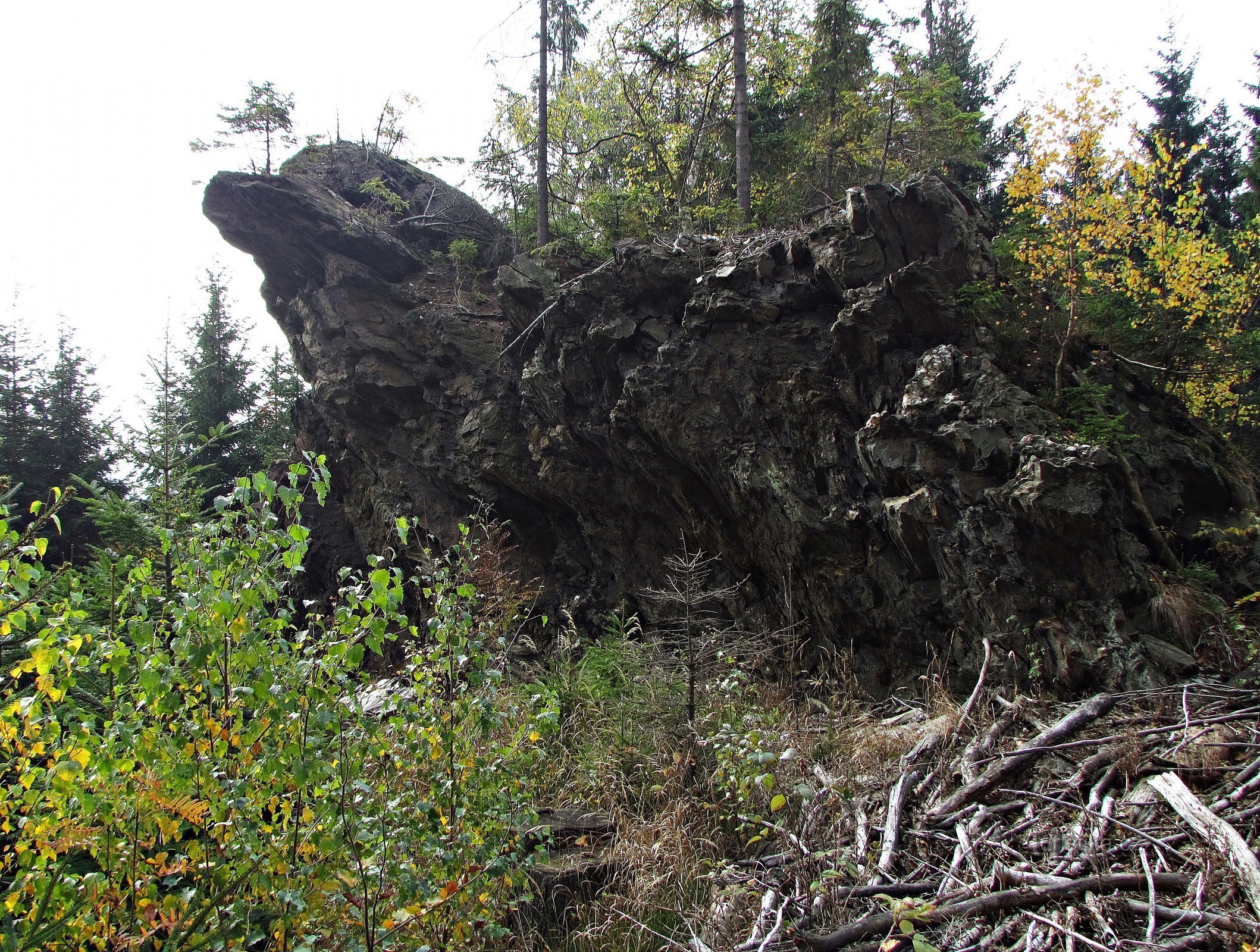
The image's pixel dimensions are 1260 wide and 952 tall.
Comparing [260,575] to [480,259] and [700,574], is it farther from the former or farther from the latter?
[480,259]

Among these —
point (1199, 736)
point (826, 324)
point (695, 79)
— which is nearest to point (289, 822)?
point (1199, 736)

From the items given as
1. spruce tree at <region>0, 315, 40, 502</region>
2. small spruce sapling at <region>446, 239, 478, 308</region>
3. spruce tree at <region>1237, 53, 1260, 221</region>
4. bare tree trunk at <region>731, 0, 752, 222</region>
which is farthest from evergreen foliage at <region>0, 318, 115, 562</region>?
spruce tree at <region>1237, 53, 1260, 221</region>

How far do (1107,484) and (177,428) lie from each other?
10.0 meters

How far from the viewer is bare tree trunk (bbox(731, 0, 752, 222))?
11.2 metres

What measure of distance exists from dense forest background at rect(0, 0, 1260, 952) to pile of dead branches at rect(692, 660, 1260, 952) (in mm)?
552

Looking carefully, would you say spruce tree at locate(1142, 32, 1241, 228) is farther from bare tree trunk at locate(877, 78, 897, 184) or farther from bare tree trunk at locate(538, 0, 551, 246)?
bare tree trunk at locate(538, 0, 551, 246)

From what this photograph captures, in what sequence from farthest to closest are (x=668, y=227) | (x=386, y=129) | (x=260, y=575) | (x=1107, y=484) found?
(x=386, y=129) → (x=668, y=227) → (x=1107, y=484) → (x=260, y=575)

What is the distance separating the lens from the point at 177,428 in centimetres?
850

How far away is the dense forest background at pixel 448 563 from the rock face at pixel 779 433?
2.23ft

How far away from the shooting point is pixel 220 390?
1592 centimetres

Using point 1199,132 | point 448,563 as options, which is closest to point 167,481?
point 448,563

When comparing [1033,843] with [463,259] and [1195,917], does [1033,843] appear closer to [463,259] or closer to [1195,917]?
[1195,917]

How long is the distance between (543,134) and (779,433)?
8.30 m

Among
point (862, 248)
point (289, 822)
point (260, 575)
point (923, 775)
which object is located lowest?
point (923, 775)
